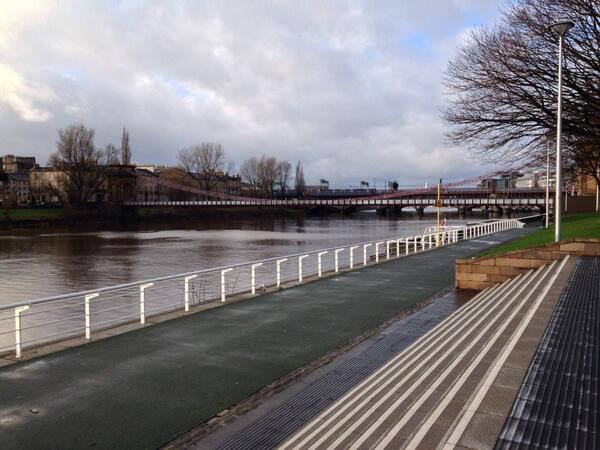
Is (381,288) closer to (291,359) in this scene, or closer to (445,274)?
(445,274)

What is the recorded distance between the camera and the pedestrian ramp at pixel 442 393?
13.5 ft

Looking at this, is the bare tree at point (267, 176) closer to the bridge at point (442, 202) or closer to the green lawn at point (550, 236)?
the bridge at point (442, 202)

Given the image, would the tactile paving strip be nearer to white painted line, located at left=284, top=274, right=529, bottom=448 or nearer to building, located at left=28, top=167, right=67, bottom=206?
white painted line, located at left=284, top=274, right=529, bottom=448

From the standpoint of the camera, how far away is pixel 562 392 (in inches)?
182

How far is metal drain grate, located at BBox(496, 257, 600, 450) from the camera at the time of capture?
12.6 ft

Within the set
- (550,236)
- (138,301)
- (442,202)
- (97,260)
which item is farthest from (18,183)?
(550,236)

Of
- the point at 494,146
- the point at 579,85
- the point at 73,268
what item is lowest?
the point at 73,268

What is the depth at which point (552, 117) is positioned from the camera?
17.8m

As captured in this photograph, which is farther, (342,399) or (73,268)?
(73,268)

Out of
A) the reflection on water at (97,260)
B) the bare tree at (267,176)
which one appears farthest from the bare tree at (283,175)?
the reflection on water at (97,260)

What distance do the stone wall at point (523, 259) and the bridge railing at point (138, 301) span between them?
14.3 feet

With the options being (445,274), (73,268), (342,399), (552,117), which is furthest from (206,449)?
(73,268)

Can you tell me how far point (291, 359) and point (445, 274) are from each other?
1008cm

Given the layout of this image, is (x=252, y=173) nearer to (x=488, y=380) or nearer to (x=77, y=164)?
(x=77, y=164)
